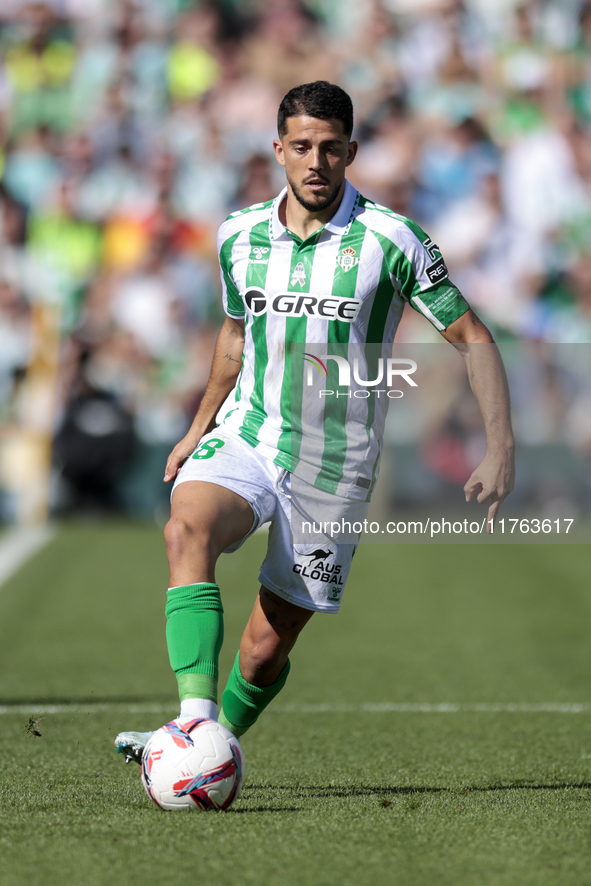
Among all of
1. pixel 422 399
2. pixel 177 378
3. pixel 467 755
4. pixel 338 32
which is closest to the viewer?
pixel 467 755

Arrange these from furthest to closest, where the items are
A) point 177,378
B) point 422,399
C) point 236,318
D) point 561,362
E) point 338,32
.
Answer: point 338,32
point 177,378
point 561,362
point 422,399
point 236,318

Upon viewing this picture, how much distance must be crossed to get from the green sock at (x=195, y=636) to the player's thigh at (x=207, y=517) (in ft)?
0.41

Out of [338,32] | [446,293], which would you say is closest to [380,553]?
[338,32]

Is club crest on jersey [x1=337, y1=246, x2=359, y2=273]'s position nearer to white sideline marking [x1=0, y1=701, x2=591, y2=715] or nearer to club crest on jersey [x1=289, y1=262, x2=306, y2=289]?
club crest on jersey [x1=289, y1=262, x2=306, y2=289]

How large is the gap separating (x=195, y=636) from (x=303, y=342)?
36.8 inches

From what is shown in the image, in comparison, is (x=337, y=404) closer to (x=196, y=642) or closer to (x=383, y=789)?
(x=196, y=642)

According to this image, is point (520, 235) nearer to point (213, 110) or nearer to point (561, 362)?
point (561, 362)

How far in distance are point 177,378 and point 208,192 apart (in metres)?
2.24

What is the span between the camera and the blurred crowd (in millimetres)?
12125

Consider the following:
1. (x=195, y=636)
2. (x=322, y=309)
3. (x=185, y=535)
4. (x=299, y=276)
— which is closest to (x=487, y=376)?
(x=322, y=309)

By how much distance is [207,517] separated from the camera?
127 inches

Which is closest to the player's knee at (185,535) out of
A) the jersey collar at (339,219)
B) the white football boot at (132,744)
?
the white football boot at (132,744)

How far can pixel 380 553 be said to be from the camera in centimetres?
1094

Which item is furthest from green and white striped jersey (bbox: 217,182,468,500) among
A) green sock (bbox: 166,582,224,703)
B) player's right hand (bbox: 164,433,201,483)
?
green sock (bbox: 166,582,224,703)
